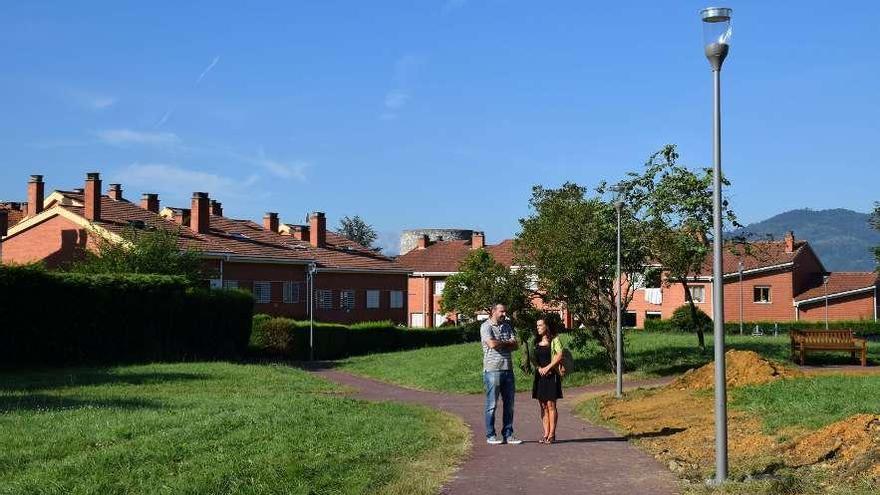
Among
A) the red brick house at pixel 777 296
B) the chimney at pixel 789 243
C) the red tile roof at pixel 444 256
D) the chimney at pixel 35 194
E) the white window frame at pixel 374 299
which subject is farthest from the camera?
the red tile roof at pixel 444 256

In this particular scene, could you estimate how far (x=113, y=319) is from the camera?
30891 millimetres

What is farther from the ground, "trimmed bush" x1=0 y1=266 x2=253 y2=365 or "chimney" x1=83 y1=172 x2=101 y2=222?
"chimney" x1=83 y1=172 x2=101 y2=222

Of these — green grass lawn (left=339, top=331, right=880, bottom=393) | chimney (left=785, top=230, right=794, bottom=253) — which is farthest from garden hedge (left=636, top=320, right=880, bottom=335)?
green grass lawn (left=339, top=331, right=880, bottom=393)

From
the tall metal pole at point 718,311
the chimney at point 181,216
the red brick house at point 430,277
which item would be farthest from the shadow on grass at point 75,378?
the red brick house at point 430,277

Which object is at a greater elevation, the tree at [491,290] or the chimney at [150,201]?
the chimney at [150,201]

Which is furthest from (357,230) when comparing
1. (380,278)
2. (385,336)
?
(385,336)

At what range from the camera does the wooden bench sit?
26844mm

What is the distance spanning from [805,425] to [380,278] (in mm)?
46905

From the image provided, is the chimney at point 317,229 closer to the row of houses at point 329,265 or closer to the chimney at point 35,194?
the row of houses at point 329,265

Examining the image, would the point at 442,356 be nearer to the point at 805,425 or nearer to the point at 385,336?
the point at 385,336

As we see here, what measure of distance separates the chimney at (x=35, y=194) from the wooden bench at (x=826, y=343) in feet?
125

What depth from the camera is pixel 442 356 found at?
1372 inches

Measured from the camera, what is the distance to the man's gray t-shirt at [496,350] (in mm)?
12656

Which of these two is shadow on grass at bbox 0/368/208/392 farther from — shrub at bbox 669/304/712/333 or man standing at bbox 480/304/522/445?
shrub at bbox 669/304/712/333
